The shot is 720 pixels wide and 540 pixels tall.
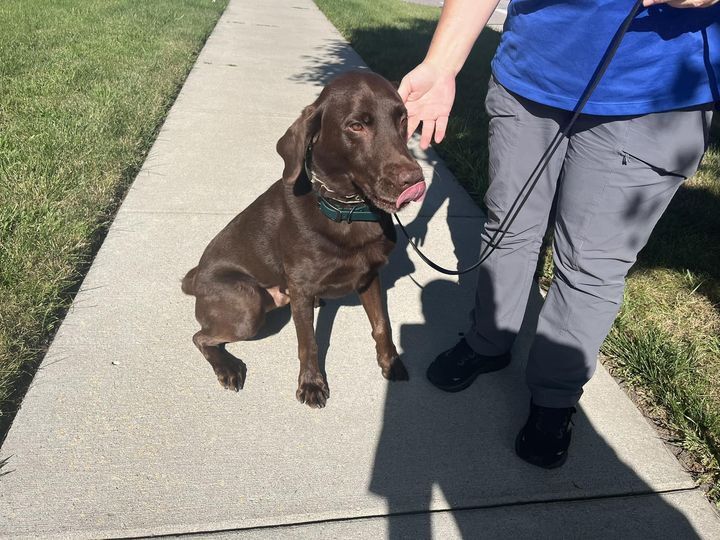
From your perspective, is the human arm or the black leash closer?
the black leash

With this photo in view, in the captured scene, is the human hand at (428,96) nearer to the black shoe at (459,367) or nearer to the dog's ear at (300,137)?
the dog's ear at (300,137)

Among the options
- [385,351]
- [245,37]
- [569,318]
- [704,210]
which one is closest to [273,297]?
[385,351]

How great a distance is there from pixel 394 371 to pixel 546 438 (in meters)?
0.72

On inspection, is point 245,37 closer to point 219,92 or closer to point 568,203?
point 219,92

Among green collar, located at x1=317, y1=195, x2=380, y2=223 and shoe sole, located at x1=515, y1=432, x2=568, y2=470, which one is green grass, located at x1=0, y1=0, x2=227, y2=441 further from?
shoe sole, located at x1=515, y1=432, x2=568, y2=470

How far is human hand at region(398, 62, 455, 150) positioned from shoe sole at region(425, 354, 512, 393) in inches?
40.7

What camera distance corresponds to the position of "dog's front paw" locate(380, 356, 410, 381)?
106 inches

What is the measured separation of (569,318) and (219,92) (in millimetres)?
5336

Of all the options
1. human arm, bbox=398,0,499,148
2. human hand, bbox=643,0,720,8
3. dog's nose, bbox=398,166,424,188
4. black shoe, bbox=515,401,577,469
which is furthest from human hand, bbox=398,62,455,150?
black shoe, bbox=515,401,577,469

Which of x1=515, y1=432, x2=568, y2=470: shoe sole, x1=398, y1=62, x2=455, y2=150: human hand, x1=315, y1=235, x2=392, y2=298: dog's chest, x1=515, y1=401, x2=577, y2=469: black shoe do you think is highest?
x1=398, y1=62, x2=455, y2=150: human hand

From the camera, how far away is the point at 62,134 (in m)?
4.66

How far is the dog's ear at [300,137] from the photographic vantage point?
2.33 m

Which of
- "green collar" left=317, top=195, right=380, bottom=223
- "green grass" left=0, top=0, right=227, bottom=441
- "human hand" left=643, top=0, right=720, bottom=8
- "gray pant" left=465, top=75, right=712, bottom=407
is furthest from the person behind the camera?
"green grass" left=0, top=0, right=227, bottom=441

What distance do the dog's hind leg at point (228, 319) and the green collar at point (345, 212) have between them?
0.52 metres
